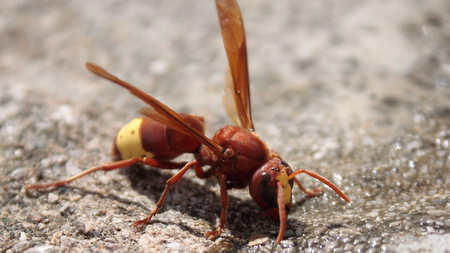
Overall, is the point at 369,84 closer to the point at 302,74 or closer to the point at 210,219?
the point at 302,74

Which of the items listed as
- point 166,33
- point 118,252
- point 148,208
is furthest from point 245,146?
point 166,33

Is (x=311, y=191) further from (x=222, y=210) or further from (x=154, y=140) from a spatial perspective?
(x=154, y=140)

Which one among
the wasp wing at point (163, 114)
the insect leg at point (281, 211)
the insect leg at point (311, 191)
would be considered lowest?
the insect leg at point (311, 191)

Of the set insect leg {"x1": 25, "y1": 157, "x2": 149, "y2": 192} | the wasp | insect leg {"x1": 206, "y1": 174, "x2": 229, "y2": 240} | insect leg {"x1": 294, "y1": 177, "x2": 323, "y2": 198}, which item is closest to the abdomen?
the wasp

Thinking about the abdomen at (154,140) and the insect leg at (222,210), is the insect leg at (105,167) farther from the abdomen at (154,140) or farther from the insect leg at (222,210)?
the insect leg at (222,210)

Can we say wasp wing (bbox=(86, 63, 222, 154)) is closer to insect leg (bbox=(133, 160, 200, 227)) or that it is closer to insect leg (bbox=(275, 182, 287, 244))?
insect leg (bbox=(133, 160, 200, 227))

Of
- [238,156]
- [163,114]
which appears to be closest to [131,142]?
[163,114]

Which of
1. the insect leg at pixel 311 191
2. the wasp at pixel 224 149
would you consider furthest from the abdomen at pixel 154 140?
the insect leg at pixel 311 191
